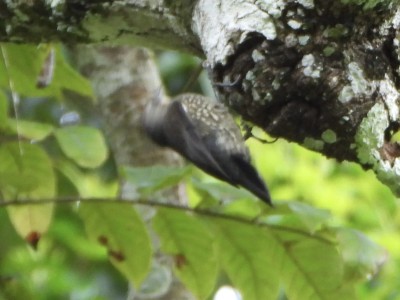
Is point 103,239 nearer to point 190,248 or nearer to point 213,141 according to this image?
point 190,248

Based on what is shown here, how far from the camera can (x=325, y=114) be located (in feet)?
4.25

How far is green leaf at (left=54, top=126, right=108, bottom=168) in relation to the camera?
200cm

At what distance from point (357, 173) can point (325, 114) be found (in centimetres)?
259

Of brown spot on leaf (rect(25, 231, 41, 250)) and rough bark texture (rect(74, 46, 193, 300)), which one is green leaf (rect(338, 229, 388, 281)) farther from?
rough bark texture (rect(74, 46, 193, 300))

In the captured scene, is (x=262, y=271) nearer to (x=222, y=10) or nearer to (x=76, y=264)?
(x=222, y=10)

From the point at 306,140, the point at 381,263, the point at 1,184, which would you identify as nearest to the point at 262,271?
the point at 381,263

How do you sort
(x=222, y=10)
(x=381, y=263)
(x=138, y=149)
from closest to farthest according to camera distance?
(x=222, y=10) → (x=381, y=263) → (x=138, y=149)

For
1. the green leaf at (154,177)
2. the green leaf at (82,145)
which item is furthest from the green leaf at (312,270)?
the green leaf at (82,145)

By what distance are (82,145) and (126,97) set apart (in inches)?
26.3

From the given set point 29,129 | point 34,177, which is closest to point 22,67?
point 29,129

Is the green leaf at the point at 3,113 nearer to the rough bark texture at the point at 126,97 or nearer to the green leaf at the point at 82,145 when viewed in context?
the green leaf at the point at 82,145

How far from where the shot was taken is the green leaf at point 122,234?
6.49 feet

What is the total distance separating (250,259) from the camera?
196 centimetres

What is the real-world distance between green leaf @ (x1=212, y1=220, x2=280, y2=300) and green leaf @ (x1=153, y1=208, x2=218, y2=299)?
0.04 m
